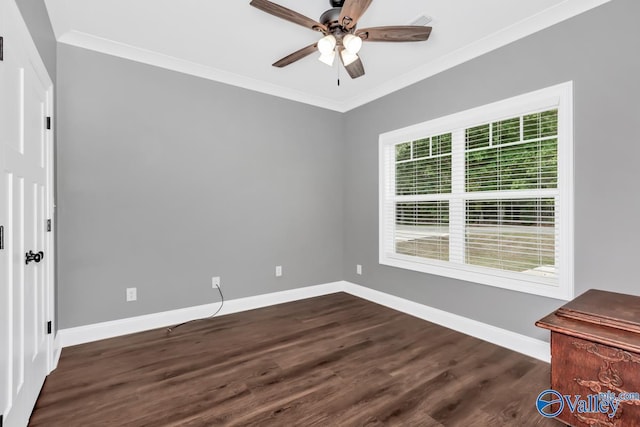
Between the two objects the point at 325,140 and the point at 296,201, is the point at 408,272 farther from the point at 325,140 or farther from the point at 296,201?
the point at 325,140

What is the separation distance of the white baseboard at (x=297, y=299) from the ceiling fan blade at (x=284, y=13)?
2819 millimetres

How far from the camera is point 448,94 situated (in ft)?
10.3

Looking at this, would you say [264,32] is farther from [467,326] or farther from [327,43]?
[467,326]

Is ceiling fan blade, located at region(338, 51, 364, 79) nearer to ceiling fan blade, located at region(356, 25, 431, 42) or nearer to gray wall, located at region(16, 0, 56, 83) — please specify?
ceiling fan blade, located at region(356, 25, 431, 42)

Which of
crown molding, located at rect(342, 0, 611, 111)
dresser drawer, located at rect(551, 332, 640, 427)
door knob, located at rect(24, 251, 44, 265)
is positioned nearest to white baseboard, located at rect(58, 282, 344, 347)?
door knob, located at rect(24, 251, 44, 265)

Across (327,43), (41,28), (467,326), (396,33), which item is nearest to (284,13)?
(327,43)

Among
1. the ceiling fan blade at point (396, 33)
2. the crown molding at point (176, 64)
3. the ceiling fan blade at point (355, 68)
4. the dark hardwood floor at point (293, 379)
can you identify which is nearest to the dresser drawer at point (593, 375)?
the dark hardwood floor at point (293, 379)

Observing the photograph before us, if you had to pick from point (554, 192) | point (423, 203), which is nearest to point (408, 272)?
point (423, 203)

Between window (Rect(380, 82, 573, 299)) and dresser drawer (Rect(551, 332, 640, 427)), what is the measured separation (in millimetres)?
970

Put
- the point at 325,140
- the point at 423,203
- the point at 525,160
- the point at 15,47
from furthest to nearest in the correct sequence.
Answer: the point at 325,140 < the point at 423,203 < the point at 525,160 < the point at 15,47

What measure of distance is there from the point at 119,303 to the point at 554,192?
12.7 ft

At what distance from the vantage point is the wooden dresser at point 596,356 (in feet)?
4.53

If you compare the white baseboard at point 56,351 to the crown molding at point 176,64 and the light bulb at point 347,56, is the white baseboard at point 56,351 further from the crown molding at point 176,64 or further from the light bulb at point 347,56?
the light bulb at point 347,56

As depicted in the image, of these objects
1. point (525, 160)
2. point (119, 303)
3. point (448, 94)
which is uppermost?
point (448, 94)
